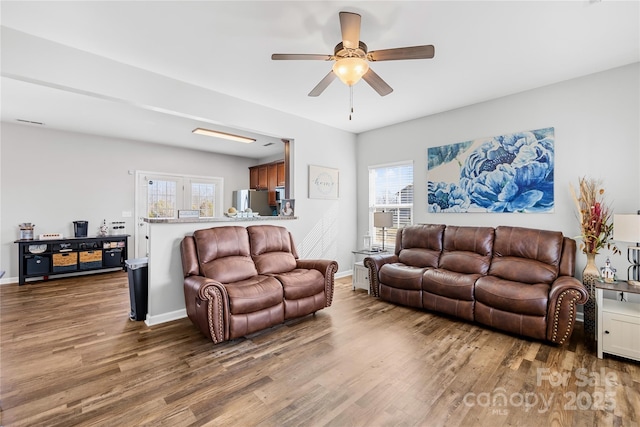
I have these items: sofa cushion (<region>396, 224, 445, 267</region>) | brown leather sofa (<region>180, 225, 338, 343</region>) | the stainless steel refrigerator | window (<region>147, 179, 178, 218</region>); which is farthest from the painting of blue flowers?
window (<region>147, 179, 178, 218</region>)

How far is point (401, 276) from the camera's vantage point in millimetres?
3658

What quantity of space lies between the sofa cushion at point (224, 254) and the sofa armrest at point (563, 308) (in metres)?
2.92

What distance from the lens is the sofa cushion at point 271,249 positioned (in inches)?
134

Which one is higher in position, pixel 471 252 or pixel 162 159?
pixel 162 159

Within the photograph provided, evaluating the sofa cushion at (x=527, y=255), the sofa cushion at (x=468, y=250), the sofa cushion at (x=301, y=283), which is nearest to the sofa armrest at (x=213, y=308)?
the sofa cushion at (x=301, y=283)

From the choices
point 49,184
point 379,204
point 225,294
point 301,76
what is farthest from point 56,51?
point 379,204

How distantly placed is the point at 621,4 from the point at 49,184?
25.4 ft

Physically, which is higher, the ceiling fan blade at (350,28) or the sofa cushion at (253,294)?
the ceiling fan blade at (350,28)

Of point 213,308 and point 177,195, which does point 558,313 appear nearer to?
point 213,308

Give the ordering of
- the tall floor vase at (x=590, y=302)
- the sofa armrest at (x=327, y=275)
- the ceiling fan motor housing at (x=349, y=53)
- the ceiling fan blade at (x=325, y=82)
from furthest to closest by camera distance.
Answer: the sofa armrest at (x=327, y=275), the tall floor vase at (x=590, y=302), the ceiling fan blade at (x=325, y=82), the ceiling fan motor housing at (x=349, y=53)

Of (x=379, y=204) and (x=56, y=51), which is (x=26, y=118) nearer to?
(x=56, y=51)

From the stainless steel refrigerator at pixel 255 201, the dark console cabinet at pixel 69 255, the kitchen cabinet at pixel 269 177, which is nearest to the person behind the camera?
the dark console cabinet at pixel 69 255

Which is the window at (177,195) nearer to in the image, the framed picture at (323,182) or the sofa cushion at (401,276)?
the framed picture at (323,182)

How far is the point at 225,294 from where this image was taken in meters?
2.60
